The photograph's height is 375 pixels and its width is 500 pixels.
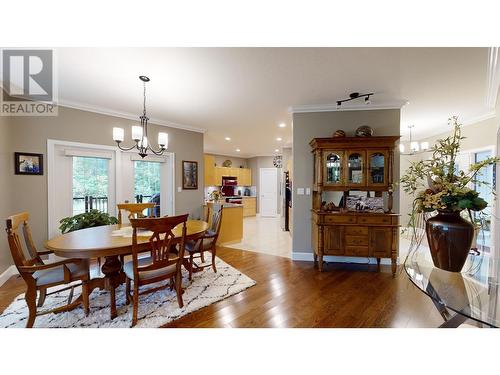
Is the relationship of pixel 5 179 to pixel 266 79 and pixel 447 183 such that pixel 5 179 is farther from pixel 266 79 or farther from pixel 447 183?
pixel 447 183

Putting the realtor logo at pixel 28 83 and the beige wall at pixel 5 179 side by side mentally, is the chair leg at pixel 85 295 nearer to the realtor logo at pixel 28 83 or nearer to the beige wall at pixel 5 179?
the beige wall at pixel 5 179

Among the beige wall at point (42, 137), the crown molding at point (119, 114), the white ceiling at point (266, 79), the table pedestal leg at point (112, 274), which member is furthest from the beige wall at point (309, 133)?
the beige wall at point (42, 137)

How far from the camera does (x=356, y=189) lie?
10.1 ft

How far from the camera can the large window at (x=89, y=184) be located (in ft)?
11.5

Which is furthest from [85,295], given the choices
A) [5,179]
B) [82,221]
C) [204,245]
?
[5,179]

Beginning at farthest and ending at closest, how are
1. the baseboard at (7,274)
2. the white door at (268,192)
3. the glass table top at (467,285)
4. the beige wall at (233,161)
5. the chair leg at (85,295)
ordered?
the white door at (268,192) < the beige wall at (233,161) < the baseboard at (7,274) < the chair leg at (85,295) < the glass table top at (467,285)

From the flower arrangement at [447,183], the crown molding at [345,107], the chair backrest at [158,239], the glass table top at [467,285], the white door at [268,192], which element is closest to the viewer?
the glass table top at [467,285]

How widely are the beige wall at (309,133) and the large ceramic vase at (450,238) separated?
7.37ft

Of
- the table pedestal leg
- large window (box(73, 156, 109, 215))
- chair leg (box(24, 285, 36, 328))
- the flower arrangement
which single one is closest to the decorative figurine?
the flower arrangement

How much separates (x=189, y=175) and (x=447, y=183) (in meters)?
4.20

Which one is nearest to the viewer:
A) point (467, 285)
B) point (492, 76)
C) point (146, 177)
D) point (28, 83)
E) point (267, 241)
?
point (467, 285)
